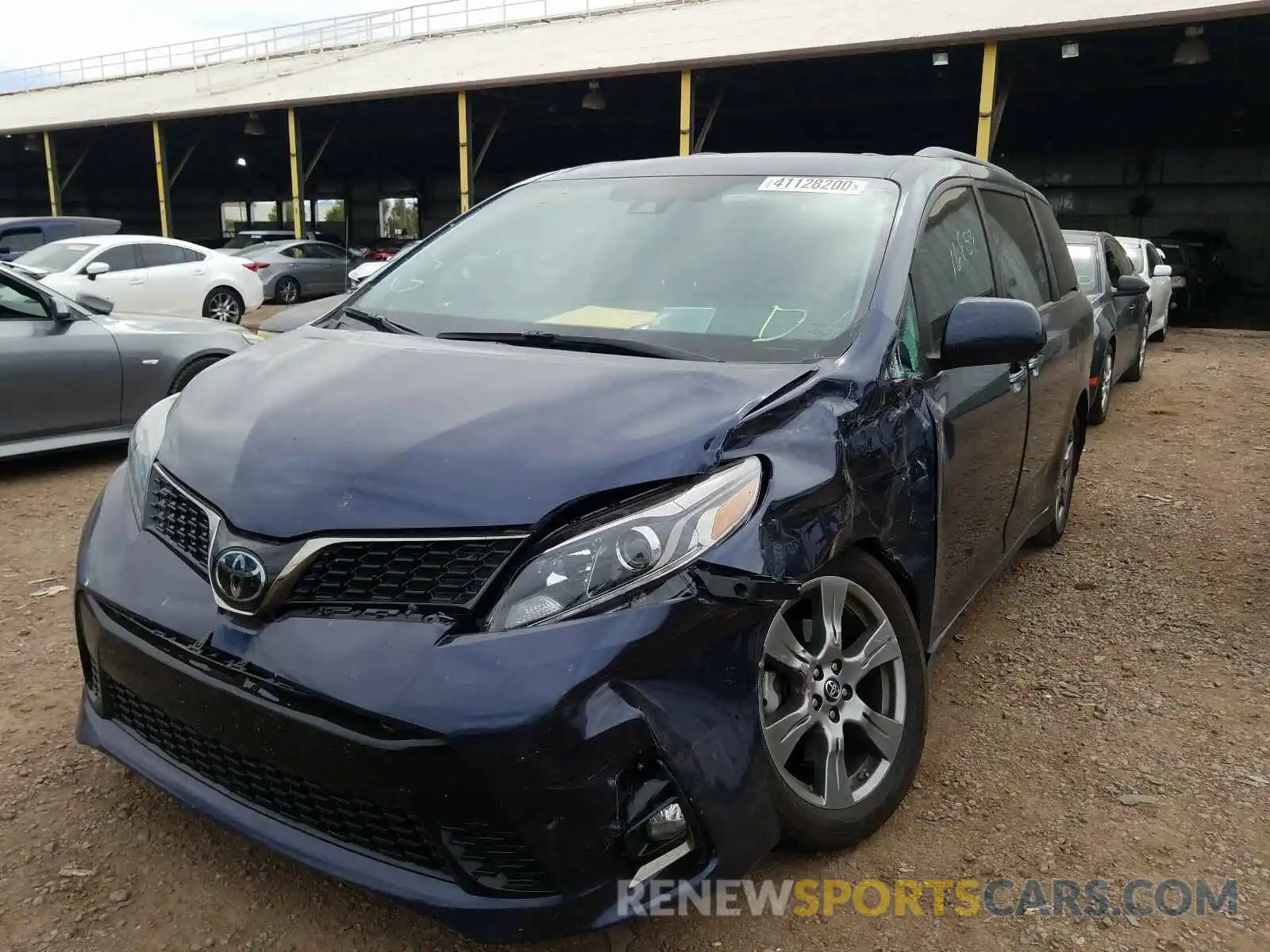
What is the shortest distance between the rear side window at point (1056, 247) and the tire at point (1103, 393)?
10.3 ft

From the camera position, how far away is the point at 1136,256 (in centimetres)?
1103

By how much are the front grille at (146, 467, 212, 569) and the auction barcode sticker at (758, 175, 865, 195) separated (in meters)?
1.83

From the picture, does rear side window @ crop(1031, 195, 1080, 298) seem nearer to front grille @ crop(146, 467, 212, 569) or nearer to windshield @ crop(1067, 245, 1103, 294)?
windshield @ crop(1067, 245, 1103, 294)

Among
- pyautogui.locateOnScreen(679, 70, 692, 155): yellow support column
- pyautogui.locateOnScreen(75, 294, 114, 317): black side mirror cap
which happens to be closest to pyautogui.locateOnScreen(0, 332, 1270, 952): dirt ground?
pyautogui.locateOnScreen(75, 294, 114, 317): black side mirror cap

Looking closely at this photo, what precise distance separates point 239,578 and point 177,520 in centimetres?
34

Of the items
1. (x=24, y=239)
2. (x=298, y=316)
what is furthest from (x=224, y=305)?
(x=298, y=316)

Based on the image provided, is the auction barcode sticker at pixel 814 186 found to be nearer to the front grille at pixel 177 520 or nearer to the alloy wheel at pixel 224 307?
the front grille at pixel 177 520

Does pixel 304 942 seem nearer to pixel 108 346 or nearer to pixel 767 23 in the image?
pixel 108 346

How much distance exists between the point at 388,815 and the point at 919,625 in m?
1.49

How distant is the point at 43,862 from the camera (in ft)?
7.41

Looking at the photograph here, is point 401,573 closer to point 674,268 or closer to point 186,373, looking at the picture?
point 674,268

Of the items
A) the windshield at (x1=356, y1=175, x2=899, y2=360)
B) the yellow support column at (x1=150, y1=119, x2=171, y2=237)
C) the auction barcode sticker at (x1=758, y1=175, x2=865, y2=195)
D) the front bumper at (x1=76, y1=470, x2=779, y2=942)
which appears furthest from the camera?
the yellow support column at (x1=150, y1=119, x2=171, y2=237)

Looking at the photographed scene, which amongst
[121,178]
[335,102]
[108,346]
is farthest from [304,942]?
[121,178]

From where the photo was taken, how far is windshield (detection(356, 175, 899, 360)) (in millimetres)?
2541
